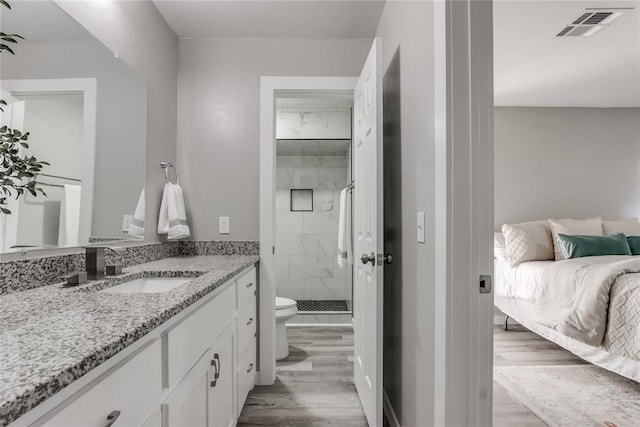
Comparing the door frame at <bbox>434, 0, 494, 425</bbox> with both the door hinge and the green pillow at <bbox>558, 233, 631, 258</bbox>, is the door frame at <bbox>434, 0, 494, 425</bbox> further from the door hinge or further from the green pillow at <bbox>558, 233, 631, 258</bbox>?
the green pillow at <bbox>558, 233, 631, 258</bbox>

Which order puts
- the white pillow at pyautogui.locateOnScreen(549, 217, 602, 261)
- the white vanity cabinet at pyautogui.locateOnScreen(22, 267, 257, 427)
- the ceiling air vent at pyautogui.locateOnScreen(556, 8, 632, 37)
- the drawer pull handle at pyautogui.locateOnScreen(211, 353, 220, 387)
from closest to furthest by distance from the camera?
the white vanity cabinet at pyautogui.locateOnScreen(22, 267, 257, 427) → the drawer pull handle at pyautogui.locateOnScreen(211, 353, 220, 387) → the ceiling air vent at pyautogui.locateOnScreen(556, 8, 632, 37) → the white pillow at pyautogui.locateOnScreen(549, 217, 602, 261)

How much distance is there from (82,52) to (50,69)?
0.84 ft

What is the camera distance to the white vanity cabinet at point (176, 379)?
60 cm

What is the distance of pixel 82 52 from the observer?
1.50m

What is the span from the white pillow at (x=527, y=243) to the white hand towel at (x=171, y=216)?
3.02 meters

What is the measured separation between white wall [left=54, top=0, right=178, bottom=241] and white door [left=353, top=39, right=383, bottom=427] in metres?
1.24

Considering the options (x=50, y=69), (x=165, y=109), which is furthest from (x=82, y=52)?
(x=165, y=109)

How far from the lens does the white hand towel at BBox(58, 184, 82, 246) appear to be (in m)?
1.35

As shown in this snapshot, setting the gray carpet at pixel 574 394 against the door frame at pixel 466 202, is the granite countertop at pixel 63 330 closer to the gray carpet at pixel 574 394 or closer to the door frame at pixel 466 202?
the door frame at pixel 466 202

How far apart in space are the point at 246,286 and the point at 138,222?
2.27ft

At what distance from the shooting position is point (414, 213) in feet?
5.06

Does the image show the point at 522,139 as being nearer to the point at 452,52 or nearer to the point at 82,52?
the point at 452,52

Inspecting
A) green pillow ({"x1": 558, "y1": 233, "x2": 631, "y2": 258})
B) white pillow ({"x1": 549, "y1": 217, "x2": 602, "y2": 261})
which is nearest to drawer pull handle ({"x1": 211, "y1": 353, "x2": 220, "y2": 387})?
green pillow ({"x1": 558, "y1": 233, "x2": 631, "y2": 258})

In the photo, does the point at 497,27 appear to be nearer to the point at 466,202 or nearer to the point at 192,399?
the point at 466,202
